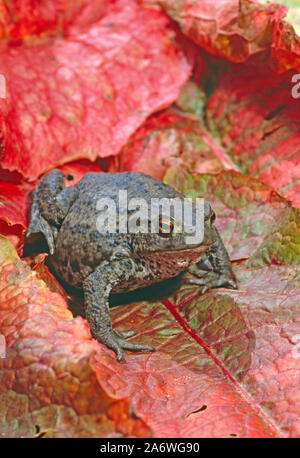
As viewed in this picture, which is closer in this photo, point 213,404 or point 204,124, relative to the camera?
point 213,404

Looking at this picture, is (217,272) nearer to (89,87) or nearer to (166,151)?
(166,151)

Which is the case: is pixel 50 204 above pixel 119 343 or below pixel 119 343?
above

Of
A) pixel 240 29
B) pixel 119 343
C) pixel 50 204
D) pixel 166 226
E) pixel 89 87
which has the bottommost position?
pixel 119 343

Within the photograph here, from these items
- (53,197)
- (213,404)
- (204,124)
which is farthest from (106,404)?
(204,124)

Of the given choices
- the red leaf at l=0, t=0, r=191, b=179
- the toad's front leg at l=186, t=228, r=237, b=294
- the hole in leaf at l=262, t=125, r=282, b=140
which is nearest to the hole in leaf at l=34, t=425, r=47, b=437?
the toad's front leg at l=186, t=228, r=237, b=294

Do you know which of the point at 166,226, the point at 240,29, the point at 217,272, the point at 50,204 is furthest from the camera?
the point at 240,29

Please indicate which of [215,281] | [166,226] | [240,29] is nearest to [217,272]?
[215,281]

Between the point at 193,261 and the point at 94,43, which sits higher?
the point at 94,43

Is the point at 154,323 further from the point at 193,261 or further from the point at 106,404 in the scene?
the point at 106,404
